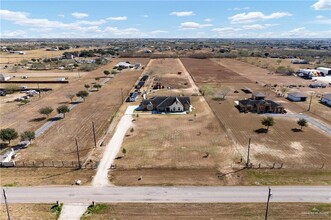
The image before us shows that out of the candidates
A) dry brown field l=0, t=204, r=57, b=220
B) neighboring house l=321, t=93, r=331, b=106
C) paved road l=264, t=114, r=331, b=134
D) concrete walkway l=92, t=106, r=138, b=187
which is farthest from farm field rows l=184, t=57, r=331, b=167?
dry brown field l=0, t=204, r=57, b=220

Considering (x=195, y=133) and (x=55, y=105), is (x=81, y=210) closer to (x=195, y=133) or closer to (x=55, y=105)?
(x=195, y=133)

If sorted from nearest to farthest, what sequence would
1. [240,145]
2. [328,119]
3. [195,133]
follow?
1. [240,145]
2. [195,133]
3. [328,119]

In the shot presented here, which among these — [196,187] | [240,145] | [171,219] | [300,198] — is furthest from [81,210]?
[240,145]

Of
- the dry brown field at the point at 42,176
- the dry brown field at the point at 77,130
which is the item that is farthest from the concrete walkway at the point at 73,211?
the dry brown field at the point at 77,130

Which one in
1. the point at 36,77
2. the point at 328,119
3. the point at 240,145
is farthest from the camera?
the point at 36,77

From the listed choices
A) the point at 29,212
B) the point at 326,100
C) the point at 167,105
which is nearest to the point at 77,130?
the point at 167,105

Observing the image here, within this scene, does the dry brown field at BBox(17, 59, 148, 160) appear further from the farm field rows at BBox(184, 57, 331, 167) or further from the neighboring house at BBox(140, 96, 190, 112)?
the farm field rows at BBox(184, 57, 331, 167)

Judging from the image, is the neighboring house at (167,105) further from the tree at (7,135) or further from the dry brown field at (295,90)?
the tree at (7,135)
